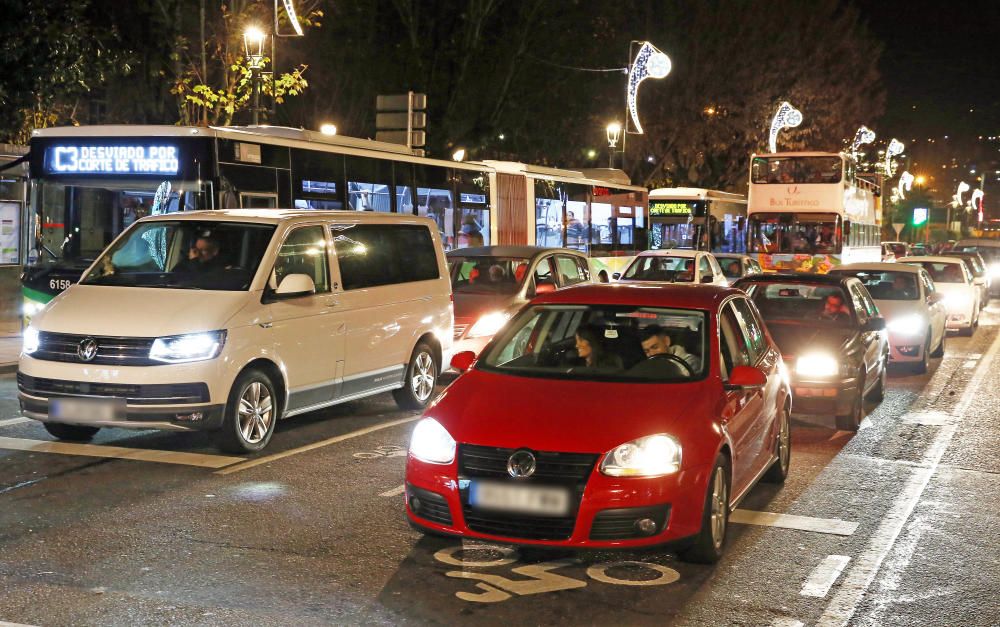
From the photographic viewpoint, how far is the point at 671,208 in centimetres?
3519

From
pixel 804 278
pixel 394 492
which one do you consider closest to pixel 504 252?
pixel 804 278

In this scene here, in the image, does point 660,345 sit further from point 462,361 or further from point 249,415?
point 249,415

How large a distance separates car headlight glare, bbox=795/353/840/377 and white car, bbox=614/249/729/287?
8.07m

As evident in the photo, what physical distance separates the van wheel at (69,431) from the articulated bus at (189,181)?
3.80 meters

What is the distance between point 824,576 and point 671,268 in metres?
13.7

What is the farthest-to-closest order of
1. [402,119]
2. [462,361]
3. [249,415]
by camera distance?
1. [402,119]
2. [249,415]
3. [462,361]

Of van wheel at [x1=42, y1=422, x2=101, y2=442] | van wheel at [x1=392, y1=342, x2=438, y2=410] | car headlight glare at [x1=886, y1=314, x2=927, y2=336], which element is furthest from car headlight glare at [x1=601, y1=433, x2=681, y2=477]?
car headlight glare at [x1=886, y1=314, x2=927, y2=336]

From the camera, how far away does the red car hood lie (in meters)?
6.04

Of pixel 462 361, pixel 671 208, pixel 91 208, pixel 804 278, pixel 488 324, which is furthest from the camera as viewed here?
pixel 671 208

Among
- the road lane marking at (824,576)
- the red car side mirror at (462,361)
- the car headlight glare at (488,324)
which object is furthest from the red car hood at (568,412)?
the car headlight glare at (488,324)

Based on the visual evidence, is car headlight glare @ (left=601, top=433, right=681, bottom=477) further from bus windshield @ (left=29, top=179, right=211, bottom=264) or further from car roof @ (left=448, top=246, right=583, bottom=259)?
car roof @ (left=448, top=246, right=583, bottom=259)

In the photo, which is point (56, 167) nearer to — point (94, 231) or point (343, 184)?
point (94, 231)

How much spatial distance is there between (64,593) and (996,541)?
Result: 5.15 meters

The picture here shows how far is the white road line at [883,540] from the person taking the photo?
18.7 feet
